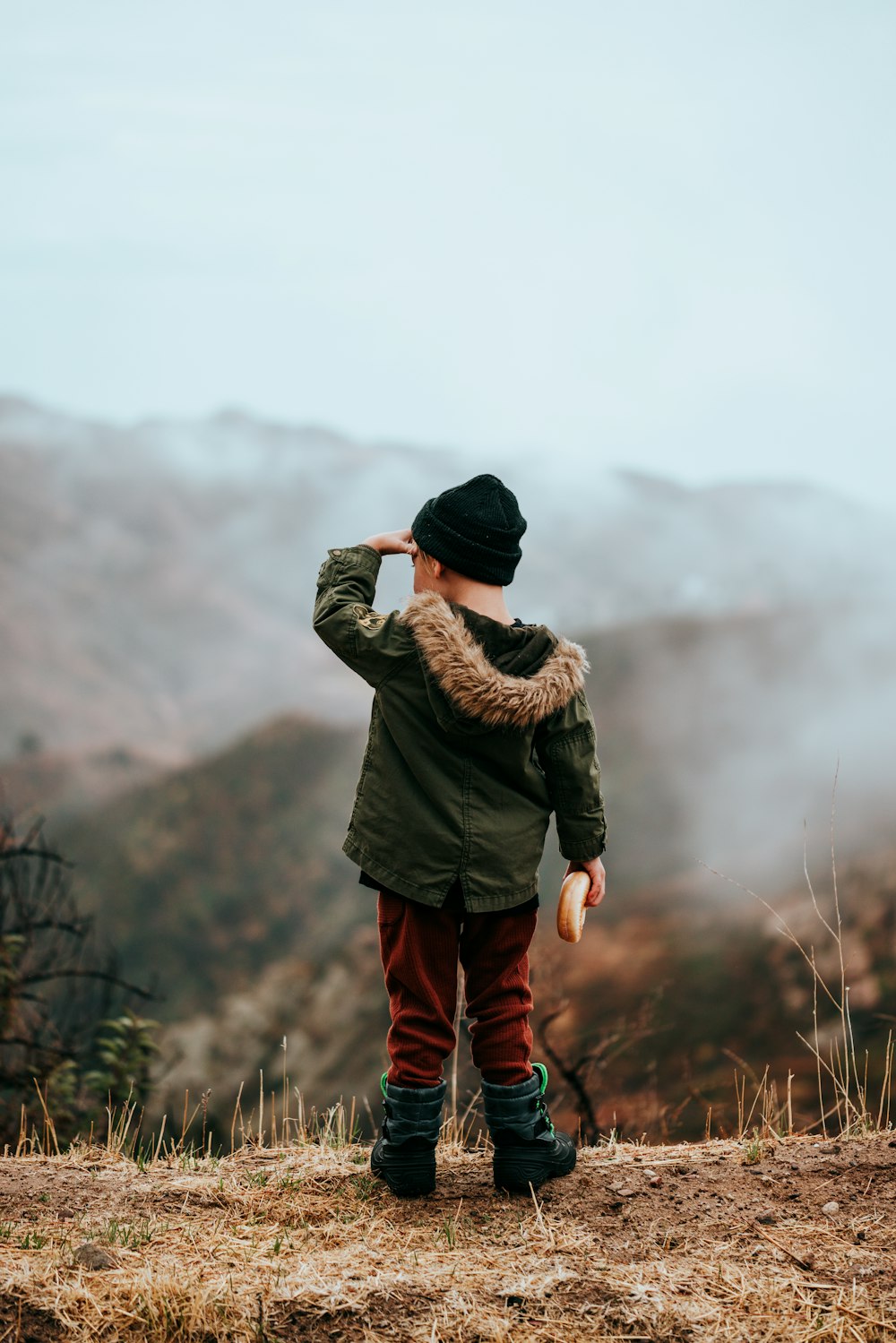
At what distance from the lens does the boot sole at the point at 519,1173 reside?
2812 mm

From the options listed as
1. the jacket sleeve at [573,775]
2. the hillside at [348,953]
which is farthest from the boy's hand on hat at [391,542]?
the hillside at [348,953]

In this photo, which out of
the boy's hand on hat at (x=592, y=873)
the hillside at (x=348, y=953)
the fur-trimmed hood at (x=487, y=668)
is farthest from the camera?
the hillside at (x=348, y=953)

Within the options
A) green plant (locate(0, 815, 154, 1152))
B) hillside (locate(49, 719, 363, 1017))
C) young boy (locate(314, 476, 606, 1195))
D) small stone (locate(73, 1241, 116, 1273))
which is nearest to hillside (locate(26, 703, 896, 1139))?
hillside (locate(49, 719, 363, 1017))

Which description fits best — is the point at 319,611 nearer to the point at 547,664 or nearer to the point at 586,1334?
the point at 547,664

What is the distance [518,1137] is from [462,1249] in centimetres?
38

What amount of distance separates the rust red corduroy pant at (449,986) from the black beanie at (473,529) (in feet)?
2.54

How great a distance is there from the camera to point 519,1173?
2.81 m

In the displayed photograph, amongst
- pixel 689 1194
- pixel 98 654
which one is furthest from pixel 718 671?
pixel 689 1194

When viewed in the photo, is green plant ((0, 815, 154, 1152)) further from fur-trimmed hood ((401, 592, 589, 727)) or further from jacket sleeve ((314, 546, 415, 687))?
fur-trimmed hood ((401, 592, 589, 727))

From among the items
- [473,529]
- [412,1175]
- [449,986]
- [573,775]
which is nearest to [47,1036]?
[412,1175]

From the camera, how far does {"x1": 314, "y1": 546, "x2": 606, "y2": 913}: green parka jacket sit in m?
2.71

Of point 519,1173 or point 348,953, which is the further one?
point 348,953

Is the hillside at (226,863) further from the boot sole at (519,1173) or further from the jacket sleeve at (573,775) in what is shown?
the jacket sleeve at (573,775)

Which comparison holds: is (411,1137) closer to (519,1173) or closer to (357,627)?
(519,1173)
